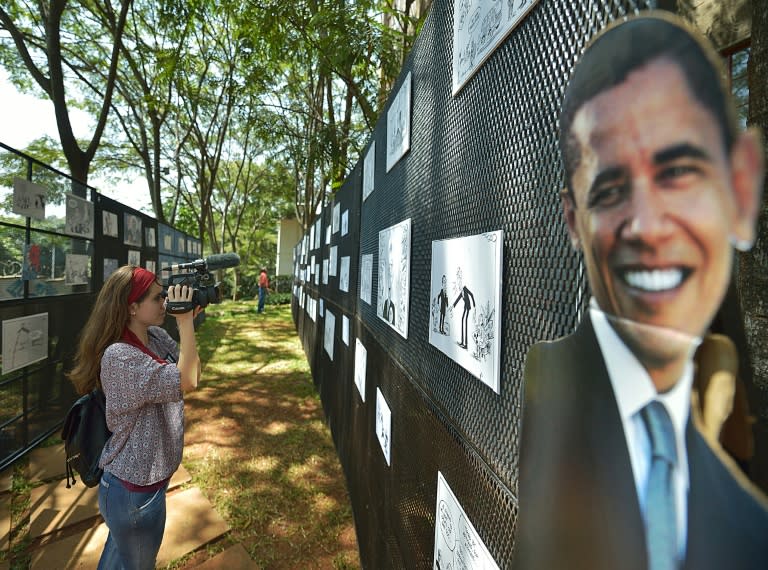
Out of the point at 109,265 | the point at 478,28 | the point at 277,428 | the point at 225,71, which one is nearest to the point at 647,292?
the point at 478,28

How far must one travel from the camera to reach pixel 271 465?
161 inches

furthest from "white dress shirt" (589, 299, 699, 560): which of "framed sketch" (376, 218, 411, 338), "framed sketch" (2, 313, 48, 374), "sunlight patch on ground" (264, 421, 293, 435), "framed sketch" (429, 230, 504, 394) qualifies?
"sunlight patch on ground" (264, 421, 293, 435)

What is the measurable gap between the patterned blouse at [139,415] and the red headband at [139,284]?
0.24 meters

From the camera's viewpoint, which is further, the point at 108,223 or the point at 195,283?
the point at 108,223

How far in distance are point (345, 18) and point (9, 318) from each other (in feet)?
13.2

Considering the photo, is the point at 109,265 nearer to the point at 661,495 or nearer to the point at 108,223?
the point at 108,223

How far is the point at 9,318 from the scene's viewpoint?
313 cm

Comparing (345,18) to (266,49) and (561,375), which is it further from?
(561,375)

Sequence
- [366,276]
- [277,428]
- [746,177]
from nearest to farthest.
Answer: [746,177], [366,276], [277,428]

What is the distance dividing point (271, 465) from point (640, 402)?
14.0 feet

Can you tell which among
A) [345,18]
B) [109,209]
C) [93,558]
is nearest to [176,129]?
[109,209]

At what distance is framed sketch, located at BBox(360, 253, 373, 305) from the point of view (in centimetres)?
262

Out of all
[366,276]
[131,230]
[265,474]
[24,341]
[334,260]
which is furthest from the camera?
[131,230]

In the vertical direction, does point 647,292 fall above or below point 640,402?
above
